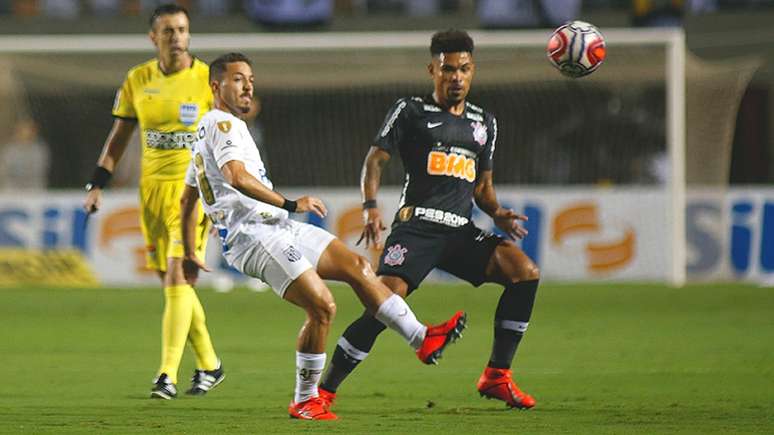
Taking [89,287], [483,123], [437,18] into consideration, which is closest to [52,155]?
[89,287]

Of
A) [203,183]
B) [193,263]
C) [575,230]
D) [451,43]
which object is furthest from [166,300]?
[575,230]

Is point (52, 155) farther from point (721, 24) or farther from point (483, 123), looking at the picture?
point (483, 123)

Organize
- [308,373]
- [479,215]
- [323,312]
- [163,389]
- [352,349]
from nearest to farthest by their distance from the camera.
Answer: [323,312] → [308,373] → [352,349] → [163,389] → [479,215]

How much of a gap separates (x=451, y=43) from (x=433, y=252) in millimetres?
1198

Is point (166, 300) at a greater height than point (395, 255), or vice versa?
point (395, 255)

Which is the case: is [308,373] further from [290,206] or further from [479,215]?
[479,215]

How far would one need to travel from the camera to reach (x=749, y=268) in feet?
59.1

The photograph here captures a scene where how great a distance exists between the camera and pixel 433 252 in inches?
327

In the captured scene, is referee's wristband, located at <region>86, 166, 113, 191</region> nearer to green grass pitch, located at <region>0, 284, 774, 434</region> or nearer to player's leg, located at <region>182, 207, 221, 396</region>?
player's leg, located at <region>182, 207, 221, 396</region>

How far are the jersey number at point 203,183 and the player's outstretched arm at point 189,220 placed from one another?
0.96ft

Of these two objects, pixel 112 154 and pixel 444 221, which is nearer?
pixel 444 221

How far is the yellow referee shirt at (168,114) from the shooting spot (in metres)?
9.41

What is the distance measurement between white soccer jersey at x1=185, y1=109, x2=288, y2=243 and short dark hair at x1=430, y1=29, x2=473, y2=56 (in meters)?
1.25

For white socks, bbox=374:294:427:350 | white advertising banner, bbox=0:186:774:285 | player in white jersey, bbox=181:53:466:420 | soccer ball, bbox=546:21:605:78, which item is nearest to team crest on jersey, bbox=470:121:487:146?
soccer ball, bbox=546:21:605:78
